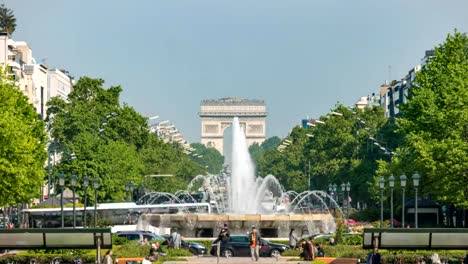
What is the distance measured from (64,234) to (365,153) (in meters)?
110

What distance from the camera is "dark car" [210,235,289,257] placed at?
78.9 metres

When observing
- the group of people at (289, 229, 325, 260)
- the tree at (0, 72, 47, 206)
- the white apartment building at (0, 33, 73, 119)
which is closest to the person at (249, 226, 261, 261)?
the group of people at (289, 229, 325, 260)

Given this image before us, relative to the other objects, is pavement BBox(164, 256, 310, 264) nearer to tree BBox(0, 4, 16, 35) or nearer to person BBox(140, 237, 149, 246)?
person BBox(140, 237, 149, 246)

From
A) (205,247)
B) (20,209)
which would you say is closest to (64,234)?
(205,247)

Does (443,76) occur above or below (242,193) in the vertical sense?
above

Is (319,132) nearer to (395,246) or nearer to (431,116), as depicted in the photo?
(431,116)

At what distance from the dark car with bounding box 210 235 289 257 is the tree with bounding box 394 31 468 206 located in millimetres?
18964

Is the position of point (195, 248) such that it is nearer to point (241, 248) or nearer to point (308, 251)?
point (241, 248)

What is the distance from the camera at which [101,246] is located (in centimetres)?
5656

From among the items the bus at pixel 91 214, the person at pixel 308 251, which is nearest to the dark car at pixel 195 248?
the person at pixel 308 251

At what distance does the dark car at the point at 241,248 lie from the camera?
259 feet

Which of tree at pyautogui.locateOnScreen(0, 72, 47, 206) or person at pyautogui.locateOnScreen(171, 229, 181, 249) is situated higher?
tree at pyautogui.locateOnScreen(0, 72, 47, 206)

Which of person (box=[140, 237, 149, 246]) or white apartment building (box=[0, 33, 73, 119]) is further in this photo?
white apartment building (box=[0, 33, 73, 119])

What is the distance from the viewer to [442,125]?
101 meters
